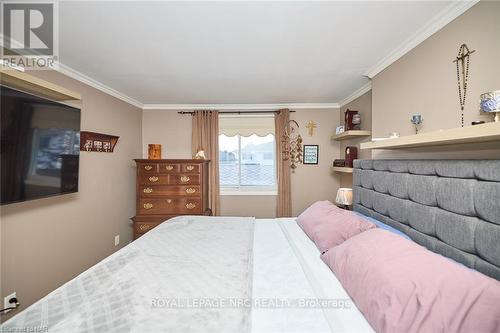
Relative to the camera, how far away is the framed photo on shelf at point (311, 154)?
3900mm

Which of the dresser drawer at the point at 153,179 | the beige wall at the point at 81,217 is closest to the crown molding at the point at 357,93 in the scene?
the dresser drawer at the point at 153,179

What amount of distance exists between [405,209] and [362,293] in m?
0.89

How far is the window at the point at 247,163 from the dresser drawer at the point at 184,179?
2.23 feet

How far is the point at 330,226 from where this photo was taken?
1791mm

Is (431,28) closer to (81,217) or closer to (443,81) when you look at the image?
(443,81)

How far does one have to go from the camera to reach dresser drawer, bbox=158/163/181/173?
134 inches

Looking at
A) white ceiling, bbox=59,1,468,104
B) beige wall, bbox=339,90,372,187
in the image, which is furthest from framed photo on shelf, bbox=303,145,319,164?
white ceiling, bbox=59,1,468,104

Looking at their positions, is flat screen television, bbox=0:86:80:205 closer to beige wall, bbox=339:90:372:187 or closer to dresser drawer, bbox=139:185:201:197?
dresser drawer, bbox=139:185:201:197

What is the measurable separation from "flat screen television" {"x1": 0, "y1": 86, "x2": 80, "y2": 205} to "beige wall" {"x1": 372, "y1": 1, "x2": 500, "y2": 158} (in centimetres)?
311

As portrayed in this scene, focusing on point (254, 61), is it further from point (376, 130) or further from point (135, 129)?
point (135, 129)

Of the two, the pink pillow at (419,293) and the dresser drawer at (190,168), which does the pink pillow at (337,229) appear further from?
the dresser drawer at (190,168)

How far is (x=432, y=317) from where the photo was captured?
81 cm

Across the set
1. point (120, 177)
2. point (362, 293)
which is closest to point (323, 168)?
point (362, 293)

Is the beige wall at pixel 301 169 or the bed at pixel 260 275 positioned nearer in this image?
the bed at pixel 260 275
